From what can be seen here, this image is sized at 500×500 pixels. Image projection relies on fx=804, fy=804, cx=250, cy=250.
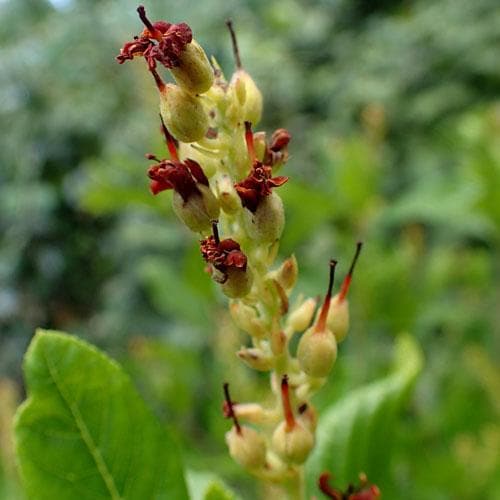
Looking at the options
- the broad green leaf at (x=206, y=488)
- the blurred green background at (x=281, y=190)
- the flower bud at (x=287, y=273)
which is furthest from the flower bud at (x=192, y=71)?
the blurred green background at (x=281, y=190)

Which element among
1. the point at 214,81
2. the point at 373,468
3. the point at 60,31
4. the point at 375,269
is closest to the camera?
the point at 214,81

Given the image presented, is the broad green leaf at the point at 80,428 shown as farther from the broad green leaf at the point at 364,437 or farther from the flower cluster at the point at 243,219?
the broad green leaf at the point at 364,437

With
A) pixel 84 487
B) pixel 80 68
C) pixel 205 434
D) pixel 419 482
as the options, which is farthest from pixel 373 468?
pixel 80 68

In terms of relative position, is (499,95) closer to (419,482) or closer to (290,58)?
(290,58)

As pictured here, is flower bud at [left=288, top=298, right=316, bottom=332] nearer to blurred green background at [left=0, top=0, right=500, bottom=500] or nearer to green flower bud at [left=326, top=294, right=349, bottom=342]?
green flower bud at [left=326, top=294, right=349, bottom=342]

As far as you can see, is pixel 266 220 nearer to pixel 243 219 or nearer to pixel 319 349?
pixel 243 219
